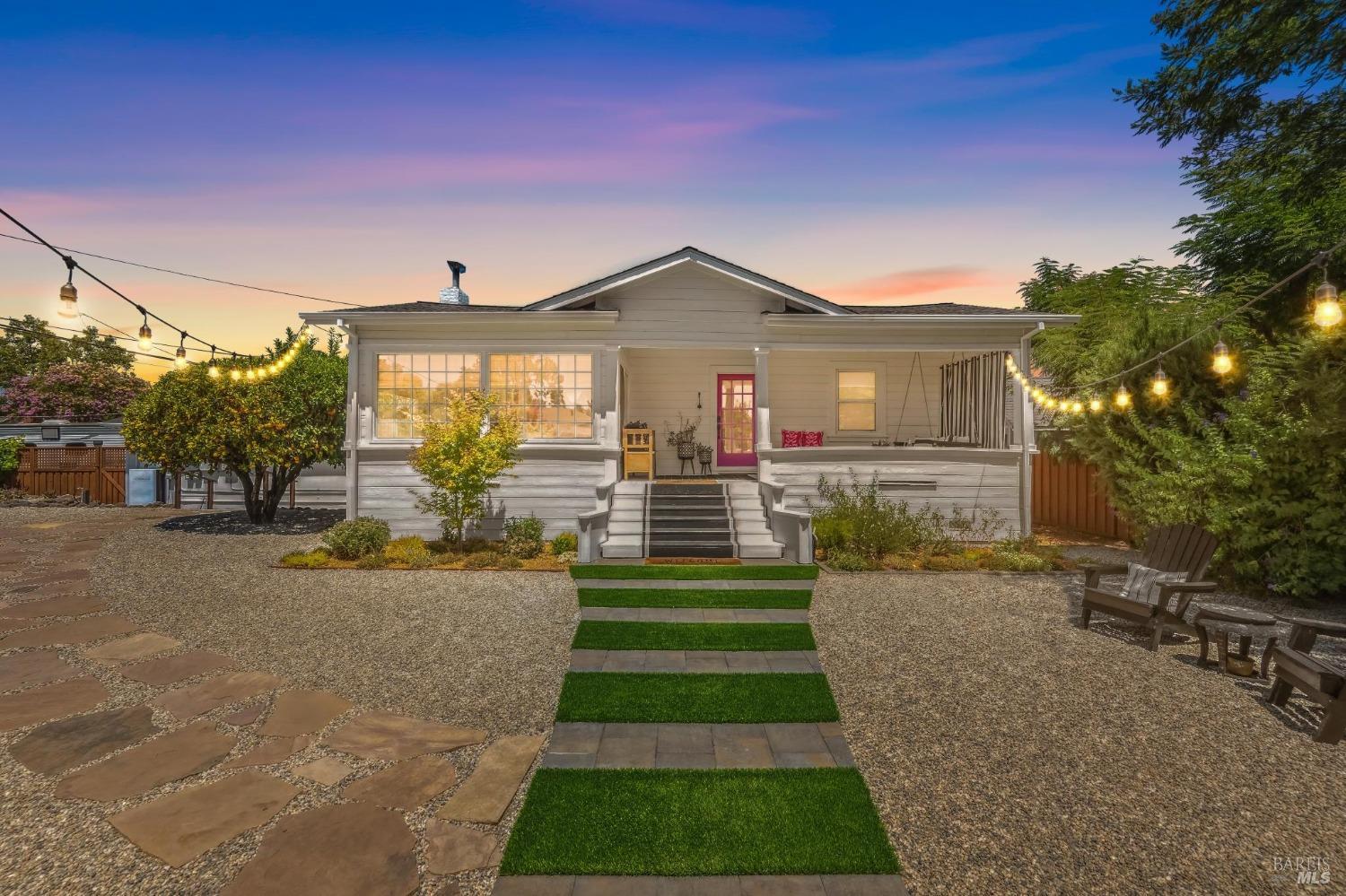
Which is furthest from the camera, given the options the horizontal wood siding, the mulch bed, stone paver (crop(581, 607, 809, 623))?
the mulch bed

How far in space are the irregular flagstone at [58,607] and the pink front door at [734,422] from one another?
424 inches

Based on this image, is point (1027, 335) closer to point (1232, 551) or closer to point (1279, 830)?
point (1232, 551)

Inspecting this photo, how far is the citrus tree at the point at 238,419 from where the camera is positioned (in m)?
12.5

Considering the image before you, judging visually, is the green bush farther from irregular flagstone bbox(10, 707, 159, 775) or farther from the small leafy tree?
irregular flagstone bbox(10, 707, 159, 775)

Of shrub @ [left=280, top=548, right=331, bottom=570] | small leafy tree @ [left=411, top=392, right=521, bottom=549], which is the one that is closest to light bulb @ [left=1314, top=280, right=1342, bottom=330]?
small leafy tree @ [left=411, top=392, right=521, bottom=549]

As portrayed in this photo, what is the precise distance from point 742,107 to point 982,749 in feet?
34.6

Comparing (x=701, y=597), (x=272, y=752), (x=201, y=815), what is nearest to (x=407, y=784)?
(x=201, y=815)

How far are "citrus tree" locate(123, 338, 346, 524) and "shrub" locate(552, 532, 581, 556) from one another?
597cm

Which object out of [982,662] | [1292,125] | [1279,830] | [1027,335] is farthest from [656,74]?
[1279,830]

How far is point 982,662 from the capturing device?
5562mm

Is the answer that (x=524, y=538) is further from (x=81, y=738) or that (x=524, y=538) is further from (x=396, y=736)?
(x=81, y=738)

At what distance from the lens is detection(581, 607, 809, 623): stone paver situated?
6.87 metres

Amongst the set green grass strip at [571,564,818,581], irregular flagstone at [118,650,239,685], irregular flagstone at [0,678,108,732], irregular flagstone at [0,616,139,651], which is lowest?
irregular flagstone at [0,678,108,732]

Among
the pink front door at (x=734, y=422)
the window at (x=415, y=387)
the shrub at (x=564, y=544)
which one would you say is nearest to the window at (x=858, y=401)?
the pink front door at (x=734, y=422)
